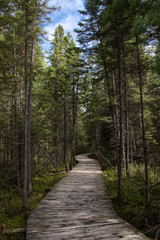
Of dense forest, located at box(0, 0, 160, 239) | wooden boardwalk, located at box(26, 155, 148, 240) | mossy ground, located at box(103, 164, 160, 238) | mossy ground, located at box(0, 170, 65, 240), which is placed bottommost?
mossy ground, located at box(0, 170, 65, 240)

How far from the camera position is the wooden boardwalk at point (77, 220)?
3588mm

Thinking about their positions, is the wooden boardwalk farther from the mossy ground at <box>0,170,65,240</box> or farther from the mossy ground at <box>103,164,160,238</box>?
the mossy ground at <box>0,170,65,240</box>

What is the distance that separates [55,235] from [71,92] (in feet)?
52.3

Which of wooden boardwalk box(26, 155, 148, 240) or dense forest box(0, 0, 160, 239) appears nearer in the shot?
wooden boardwalk box(26, 155, 148, 240)

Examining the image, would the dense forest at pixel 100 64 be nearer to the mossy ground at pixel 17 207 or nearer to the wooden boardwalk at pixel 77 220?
the mossy ground at pixel 17 207

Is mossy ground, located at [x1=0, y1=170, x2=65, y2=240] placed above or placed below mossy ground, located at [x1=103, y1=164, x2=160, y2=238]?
below

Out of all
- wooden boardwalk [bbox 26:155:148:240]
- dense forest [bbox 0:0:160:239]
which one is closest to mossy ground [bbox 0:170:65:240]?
dense forest [bbox 0:0:160:239]

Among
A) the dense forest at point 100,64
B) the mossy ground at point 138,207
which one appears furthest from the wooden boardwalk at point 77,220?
the dense forest at point 100,64

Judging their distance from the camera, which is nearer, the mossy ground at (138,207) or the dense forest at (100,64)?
the mossy ground at (138,207)

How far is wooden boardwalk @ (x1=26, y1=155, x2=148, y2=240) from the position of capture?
11.8 ft

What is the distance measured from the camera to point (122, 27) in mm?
6176

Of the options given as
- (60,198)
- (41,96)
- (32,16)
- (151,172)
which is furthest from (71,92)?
(60,198)

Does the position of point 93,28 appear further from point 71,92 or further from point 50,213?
point 71,92

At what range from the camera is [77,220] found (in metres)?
4.37
